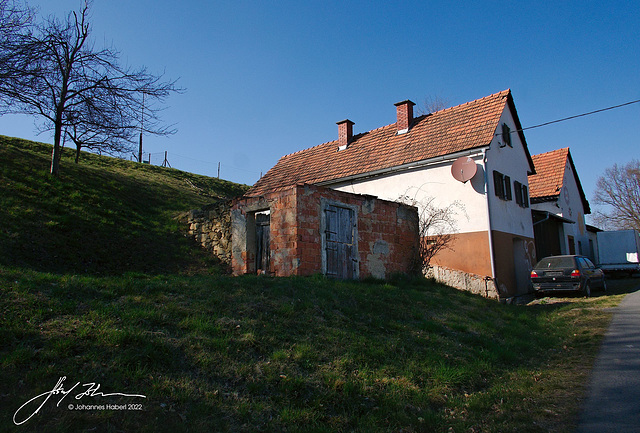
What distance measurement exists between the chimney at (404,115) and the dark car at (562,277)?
7.75 m

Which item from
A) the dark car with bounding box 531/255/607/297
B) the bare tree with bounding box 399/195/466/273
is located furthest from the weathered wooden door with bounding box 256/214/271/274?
the dark car with bounding box 531/255/607/297

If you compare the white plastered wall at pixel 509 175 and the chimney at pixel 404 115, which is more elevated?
the chimney at pixel 404 115

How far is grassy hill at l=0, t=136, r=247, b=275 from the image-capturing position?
9531mm

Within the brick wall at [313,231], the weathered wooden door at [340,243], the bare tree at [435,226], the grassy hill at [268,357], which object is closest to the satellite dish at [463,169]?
the bare tree at [435,226]

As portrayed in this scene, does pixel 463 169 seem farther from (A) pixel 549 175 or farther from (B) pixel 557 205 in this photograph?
(A) pixel 549 175

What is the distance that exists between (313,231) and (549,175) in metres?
18.7

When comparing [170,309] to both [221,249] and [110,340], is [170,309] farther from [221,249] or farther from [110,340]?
[221,249]

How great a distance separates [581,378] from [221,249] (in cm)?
1035

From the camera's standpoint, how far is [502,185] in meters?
15.1

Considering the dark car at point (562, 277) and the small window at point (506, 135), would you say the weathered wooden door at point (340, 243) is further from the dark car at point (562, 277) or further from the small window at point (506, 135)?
the small window at point (506, 135)

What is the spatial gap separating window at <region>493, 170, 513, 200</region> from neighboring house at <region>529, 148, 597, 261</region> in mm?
3953

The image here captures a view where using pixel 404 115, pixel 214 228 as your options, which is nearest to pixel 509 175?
pixel 404 115

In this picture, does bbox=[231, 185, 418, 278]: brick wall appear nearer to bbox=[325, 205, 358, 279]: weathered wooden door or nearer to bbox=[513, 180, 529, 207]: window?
bbox=[325, 205, 358, 279]: weathered wooden door

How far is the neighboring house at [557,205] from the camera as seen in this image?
20.1m
